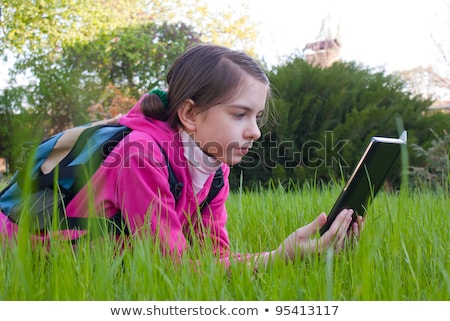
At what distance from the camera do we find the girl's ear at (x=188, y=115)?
1.88 metres

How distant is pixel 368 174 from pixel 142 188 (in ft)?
2.30

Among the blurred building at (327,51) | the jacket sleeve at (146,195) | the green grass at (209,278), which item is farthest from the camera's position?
the blurred building at (327,51)

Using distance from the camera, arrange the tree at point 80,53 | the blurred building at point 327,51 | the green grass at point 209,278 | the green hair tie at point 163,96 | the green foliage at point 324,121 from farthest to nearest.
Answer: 1. the blurred building at point 327,51
2. the tree at point 80,53
3. the green foliage at point 324,121
4. the green hair tie at point 163,96
5. the green grass at point 209,278

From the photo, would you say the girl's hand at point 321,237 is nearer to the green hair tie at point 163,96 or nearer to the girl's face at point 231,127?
the girl's face at point 231,127

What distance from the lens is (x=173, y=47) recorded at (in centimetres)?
1102

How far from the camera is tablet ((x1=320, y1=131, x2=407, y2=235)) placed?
1.46 metres

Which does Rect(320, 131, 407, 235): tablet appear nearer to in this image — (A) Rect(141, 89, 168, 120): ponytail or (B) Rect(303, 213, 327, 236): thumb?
(B) Rect(303, 213, 327, 236): thumb

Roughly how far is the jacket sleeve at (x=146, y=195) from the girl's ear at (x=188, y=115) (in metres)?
0.26

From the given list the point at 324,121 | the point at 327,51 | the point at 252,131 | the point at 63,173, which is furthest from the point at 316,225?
the point at 327,51

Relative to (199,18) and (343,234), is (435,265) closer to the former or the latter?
(343,234)

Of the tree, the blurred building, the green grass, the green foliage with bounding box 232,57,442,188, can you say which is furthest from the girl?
the blurred building

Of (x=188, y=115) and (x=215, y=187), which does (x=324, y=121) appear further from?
(x=188, y=115)

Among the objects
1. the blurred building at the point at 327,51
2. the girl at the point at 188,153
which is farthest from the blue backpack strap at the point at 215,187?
the blurred building at the point at 327,51

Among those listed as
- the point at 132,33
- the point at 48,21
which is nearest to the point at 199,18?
the point at 132,33
